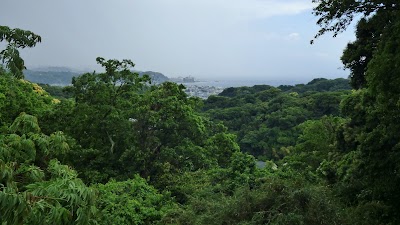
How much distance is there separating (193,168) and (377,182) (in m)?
8.35

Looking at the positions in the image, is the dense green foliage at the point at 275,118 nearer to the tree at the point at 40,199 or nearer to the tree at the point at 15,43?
the tree at the point at 15,43

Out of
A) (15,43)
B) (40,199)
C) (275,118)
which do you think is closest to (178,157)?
(15,43)

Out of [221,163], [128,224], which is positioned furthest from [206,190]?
[221,163]

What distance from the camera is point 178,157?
15195 millimetres

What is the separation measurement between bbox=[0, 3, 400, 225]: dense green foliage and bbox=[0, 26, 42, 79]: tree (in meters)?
0.03

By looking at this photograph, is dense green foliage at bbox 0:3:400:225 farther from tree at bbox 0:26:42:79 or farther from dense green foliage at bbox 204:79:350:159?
dense green foliage at bbox 204:79:350:159

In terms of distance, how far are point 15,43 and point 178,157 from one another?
27.1 ft

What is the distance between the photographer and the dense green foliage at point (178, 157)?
4.73 metres

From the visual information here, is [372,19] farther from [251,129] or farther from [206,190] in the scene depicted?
[251,129]

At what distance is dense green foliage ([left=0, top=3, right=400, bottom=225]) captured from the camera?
4.73 meters

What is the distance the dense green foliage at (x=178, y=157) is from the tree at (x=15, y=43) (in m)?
0.03

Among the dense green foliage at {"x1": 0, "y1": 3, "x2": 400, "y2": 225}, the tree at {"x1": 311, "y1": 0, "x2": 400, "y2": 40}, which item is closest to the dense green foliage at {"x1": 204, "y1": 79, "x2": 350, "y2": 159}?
the dense green foliage at {"x1": 0, "y1": 3, "x2": 400, "y2": 225}

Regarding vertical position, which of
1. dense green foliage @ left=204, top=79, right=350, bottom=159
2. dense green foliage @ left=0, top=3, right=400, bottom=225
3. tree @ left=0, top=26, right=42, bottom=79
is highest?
tree @ left=0, top=26, right=42, bottom=79

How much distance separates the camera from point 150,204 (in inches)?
399
